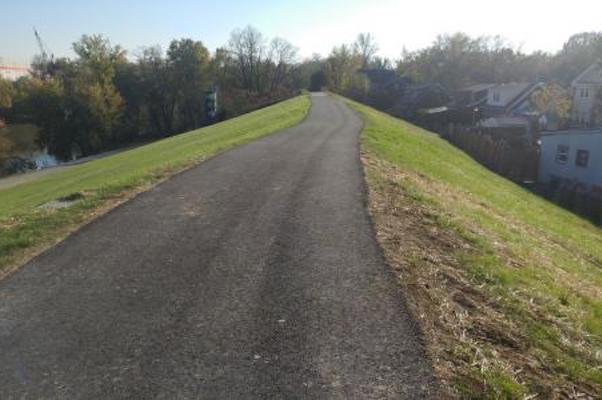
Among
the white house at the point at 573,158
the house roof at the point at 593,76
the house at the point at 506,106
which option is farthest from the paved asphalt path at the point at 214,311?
the house roof at the point at 593,76

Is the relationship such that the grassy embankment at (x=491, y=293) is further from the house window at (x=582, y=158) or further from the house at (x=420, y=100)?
the house at (x=420, y=100)

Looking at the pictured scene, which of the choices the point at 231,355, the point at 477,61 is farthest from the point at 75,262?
the point at 477,61

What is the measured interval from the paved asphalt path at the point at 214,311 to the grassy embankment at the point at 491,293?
1.15ft

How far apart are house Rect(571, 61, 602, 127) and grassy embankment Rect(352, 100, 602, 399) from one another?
39529 millimetres

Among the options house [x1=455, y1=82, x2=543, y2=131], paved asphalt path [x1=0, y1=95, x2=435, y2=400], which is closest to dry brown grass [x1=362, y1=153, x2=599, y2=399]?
paved asphalt path [x1=0, y1=95, x2=435, y2=400]

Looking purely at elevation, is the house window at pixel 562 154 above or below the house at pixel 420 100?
below

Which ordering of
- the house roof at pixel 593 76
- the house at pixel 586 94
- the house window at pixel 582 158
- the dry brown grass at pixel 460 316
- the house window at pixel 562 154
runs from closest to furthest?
the dry brown grass at pixel 460 316 → the house window at pixel 582 158 → the house window at pixel 562 154 → the house roof at pixel 593 76 → the house at pixel 586 94

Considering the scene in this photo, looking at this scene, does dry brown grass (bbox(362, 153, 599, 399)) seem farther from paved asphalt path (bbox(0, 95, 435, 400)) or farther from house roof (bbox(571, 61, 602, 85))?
house roof (bbox(571, 61, 602, 85))

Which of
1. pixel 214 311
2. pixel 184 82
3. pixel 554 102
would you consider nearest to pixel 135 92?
pixel 184 82

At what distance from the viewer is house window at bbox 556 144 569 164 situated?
29.5 meters

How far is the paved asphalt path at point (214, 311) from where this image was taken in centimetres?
478

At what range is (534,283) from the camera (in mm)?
7562

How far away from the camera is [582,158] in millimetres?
28359

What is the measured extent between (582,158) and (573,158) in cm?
59
